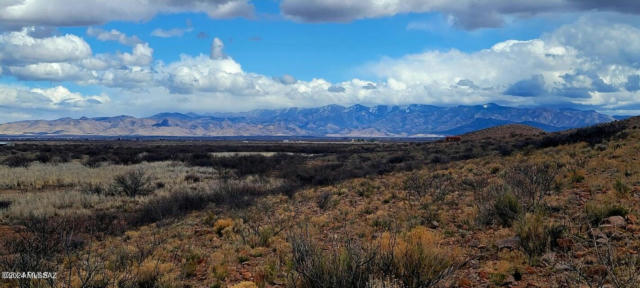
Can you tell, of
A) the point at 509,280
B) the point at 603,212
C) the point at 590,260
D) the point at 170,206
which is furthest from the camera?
the point at 170,206

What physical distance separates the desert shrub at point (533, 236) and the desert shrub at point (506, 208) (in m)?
1.23

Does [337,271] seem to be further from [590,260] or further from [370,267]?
[590,260]

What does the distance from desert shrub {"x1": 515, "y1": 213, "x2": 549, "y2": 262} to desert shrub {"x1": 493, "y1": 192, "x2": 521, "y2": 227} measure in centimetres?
123

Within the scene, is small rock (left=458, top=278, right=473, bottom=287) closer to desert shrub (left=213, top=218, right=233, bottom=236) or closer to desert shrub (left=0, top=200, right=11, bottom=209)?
desert shrub (left=213, top=218, right=233, bottom=236)

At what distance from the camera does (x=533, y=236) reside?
279 inches

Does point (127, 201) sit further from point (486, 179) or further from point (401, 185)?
point (486, 179)

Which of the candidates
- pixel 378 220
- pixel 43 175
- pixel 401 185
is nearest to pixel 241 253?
pixel 378 220

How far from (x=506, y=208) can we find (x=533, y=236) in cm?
232

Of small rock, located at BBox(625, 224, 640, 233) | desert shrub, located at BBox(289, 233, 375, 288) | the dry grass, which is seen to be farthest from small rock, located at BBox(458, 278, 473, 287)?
the dry grass

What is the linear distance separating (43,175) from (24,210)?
12146 millimetres

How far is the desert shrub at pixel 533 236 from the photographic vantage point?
6.83 m

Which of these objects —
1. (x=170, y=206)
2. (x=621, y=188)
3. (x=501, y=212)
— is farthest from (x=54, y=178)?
(x=621, y=188)

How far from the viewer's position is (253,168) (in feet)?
109

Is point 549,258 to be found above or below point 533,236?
below
